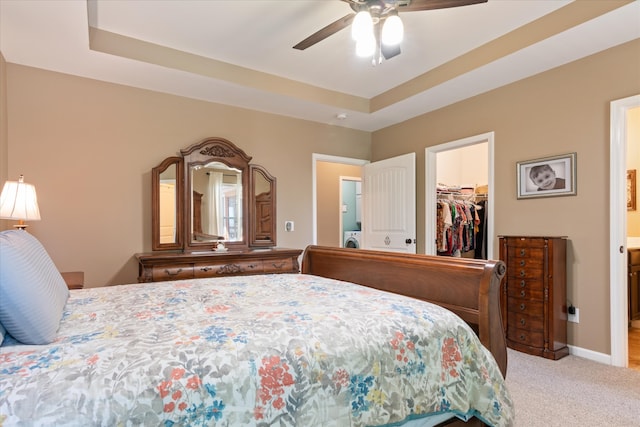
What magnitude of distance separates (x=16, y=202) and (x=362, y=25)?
2.57 m

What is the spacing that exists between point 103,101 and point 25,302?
9.71 ft

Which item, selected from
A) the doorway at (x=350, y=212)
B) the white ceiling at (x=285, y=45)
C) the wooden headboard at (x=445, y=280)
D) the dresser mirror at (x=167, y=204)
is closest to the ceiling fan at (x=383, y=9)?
the white ceiling at (x=285, y=45)

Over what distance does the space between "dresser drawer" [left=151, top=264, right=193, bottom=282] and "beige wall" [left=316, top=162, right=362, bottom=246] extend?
3.32 m

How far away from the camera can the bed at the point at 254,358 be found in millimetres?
840

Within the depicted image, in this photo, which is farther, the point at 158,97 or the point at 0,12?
the point at 158,97

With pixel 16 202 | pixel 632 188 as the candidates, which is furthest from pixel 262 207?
pixel 632 188

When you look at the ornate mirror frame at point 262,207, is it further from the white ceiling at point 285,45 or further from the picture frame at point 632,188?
the picture frame at point 632,188

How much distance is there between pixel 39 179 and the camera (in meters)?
3.06

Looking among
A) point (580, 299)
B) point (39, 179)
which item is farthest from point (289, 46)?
point (580, 299)

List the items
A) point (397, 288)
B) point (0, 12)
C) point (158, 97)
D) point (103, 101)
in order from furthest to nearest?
point (158, 97)
point (103, 101)
point (0, 12)
point (397, 288)

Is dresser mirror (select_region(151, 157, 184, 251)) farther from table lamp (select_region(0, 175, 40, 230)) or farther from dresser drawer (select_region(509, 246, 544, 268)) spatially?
dresser drawer (select_region(509, 246, 544, 268))

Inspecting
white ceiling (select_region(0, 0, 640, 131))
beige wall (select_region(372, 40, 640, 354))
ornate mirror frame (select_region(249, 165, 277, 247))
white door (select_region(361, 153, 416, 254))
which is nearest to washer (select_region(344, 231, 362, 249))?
white door (select_region(361, 153, 416, 254))

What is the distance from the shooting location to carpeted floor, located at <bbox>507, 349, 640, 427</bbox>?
1977 mm

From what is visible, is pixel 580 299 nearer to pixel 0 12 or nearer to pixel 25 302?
pixel 25 302
